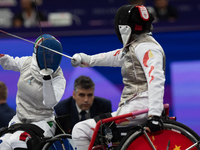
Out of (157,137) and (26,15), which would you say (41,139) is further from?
(26,15)

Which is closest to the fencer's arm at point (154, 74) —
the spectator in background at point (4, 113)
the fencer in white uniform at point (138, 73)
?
the fencer in white uniform at point (138, 73)

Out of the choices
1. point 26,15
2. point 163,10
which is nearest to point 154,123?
point 163,10

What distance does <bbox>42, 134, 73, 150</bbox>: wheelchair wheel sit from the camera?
291cm

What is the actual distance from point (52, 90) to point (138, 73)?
73 cm

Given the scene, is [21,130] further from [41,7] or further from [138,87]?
[41,7]

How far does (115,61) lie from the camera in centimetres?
284

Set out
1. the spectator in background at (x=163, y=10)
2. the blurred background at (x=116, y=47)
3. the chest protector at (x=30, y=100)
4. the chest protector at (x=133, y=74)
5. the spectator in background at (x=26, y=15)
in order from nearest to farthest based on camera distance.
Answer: the chest protector at (x=133, y=74) → the chest protector at (x=30, y=100) → the blurred background at (x=116, y=47) → the spectator in background at (x=163, y=10) → the spectator in background at (x=26, y=15)

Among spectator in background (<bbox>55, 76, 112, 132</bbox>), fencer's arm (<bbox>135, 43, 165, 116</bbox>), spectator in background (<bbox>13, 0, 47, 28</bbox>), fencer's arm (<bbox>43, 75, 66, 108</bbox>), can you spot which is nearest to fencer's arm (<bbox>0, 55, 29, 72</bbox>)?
fencer's arm (<bbox>43, 75, 66, 108</bbox>)

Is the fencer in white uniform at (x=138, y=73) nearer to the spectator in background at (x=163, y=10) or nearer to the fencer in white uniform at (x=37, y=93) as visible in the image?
the fencer in white uniform at (x=37, y=93)

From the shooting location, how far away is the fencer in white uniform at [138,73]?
7.55ft

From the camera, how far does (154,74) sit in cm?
231

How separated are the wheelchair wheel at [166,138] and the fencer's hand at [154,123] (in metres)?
0.07

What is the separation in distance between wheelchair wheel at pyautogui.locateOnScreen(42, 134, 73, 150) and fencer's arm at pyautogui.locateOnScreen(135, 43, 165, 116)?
0.90 metres

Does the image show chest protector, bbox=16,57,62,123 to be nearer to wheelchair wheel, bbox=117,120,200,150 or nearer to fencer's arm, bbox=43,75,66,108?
fencer's arm, bbox=43,75,66,108
